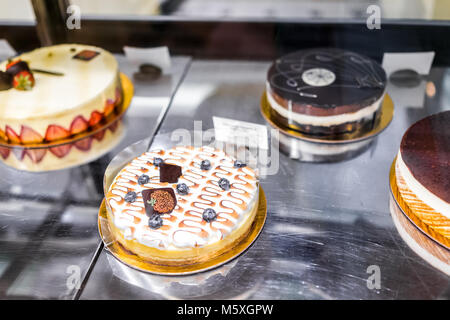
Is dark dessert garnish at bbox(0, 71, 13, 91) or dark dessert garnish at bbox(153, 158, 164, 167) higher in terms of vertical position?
dark dessert garnish at bbox(0, 71, 13, 91)

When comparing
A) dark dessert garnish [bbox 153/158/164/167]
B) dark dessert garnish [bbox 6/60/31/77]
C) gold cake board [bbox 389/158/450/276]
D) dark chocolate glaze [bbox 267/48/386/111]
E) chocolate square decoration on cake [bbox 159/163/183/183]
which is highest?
dark dessert garnish [bbox 6/60/31/77]

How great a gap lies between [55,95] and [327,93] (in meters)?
1.33

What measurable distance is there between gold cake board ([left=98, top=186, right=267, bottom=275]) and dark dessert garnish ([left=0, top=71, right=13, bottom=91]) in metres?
0.95

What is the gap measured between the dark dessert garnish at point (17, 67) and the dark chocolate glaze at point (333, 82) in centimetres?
124

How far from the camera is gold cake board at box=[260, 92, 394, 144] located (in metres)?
2.06

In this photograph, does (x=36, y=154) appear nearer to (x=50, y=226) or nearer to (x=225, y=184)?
(x=50, y=226)

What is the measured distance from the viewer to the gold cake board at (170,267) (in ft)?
4.96

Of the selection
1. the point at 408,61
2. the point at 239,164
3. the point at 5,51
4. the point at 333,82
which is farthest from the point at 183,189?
the point at 5,51

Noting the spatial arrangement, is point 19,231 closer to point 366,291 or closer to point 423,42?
point 366,291

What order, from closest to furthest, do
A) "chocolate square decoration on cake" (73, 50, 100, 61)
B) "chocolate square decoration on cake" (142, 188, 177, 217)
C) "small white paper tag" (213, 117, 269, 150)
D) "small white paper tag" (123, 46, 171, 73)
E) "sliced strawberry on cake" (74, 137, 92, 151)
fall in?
"chocolate square decoration on cake" (142, 188, 177, 217) → "small white paper tag" (213, 117, 269, 150) → "sliced strawberry on cake" (74, 137, 92, 151) → "chocolate square decoration on cake" (73, 50, 100, 61) → "small white paper tag" (123, 46, 171, 73)

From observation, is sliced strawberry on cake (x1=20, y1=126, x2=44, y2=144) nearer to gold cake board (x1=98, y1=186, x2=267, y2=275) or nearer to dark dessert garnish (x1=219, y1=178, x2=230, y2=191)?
gold cake board (x1=98, y1=186, x2=267, y2=275)

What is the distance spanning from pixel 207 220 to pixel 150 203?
0.23 meters

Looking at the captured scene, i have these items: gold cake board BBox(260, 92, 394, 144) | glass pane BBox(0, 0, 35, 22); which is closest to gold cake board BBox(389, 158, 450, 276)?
gold cake board BBox(260, 92, 394, 144)

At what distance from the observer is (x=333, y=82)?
218cm
